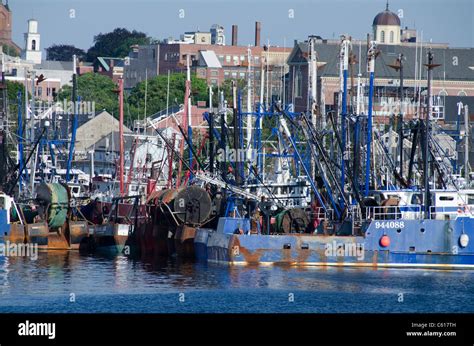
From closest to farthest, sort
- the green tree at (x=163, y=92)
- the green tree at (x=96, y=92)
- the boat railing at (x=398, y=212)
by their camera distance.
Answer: the boat railing at (x=398, y=212) < the green tree at (x=163, y=92) < the green tree at (x=96, y=92)

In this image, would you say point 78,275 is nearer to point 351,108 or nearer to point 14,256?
point 14,256

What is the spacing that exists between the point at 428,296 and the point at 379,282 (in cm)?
354

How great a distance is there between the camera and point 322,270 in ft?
204

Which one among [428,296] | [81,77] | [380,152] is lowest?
[428,296]

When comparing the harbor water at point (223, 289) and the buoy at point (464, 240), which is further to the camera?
the buoy at point (464, 240)

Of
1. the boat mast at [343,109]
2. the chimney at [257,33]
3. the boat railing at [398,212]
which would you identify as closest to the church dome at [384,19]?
the chimney at [257,33]

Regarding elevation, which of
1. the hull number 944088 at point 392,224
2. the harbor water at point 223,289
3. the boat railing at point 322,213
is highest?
the boat railing at point 322,213

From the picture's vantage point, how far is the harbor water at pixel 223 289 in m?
52.4

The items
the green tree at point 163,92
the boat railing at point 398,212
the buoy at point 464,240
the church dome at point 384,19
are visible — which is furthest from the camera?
the church dome at point 384,19

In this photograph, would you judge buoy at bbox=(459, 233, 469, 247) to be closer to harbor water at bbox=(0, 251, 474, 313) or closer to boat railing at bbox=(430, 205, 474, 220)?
boat railing at bbox=(430, 205, 474, 220)

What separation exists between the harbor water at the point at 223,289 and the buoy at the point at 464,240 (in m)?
1.28

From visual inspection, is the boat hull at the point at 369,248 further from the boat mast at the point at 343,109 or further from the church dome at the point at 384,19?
the church dome at the point at 384,19

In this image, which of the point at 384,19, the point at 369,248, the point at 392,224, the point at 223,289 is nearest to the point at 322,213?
the point at 369,248
